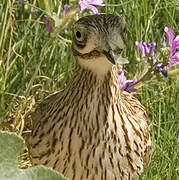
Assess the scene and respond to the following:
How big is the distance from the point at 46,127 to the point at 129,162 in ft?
1.23

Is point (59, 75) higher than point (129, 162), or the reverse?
point (59, 75)

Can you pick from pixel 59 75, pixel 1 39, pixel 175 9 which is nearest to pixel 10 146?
pixel 1 39

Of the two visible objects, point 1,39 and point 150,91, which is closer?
point 1,39

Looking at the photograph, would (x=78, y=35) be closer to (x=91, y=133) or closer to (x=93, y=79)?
(x=93, y=79)

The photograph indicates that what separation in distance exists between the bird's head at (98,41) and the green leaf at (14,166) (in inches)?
26.9

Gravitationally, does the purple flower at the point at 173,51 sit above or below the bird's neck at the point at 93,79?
above

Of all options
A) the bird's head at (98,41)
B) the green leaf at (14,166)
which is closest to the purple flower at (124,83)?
the bird's head at (98,41)

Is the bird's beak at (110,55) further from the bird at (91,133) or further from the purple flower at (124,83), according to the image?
the purple flower at (124,83)

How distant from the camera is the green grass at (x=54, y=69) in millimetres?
2922

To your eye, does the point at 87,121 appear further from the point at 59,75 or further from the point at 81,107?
the point at 59,75

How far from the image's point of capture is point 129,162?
2326 millimetres

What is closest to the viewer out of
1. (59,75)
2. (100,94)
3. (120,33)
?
(120,33)

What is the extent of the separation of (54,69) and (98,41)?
1.31m

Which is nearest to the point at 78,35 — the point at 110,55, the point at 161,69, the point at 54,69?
the point at 110,55
